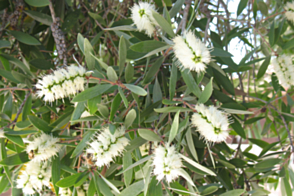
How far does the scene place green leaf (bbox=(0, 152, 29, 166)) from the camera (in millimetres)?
456

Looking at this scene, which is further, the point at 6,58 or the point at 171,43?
the point at 6,58

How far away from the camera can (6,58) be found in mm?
589

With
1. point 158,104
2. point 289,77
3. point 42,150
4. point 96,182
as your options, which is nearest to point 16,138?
point 42,150

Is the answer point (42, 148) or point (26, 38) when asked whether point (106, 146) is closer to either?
point (42, 148)

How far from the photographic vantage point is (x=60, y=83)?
367 millimetres

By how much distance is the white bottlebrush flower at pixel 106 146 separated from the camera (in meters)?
0.38

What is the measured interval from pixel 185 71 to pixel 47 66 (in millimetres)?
406

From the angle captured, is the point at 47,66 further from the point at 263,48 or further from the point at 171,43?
the point at 263,48

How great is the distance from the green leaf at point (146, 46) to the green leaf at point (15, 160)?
33 centimetres

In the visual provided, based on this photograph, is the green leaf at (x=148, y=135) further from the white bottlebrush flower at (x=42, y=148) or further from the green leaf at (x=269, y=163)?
the green leaf at (x=269, y=163)

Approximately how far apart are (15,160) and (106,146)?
0.73 feet

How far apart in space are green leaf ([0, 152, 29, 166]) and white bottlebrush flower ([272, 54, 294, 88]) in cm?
66

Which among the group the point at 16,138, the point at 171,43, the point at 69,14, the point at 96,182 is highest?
the point at 69,14

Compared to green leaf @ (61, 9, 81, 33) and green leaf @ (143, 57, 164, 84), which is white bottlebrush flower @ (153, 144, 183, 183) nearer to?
green leaf @ (143, 57, 164, 84)
